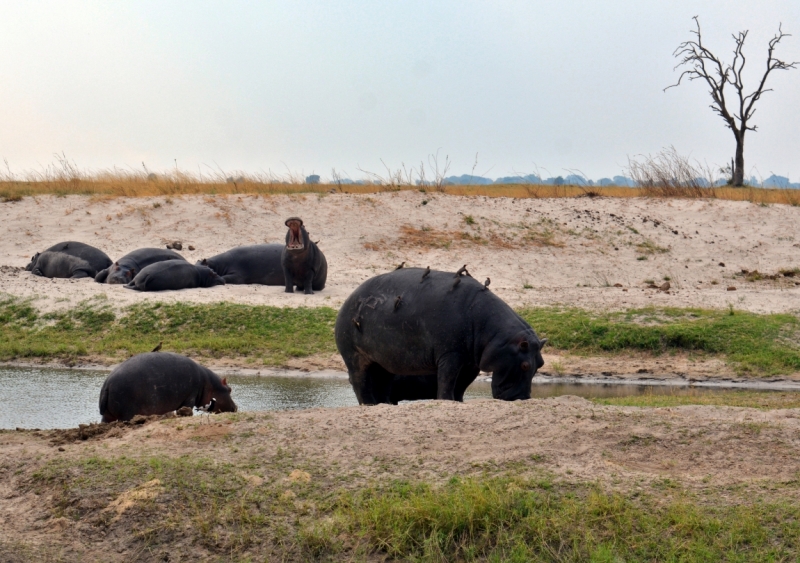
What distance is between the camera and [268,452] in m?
5.64

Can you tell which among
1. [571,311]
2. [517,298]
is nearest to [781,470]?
[571,311]

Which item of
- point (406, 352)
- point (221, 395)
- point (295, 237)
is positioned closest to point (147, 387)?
point (221, 395)

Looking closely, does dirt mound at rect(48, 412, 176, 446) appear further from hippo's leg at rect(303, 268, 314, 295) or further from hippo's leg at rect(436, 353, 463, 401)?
hippo's leg at rect(303, 268, 314, 295)

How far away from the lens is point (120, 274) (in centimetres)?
1745

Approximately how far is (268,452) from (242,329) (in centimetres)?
871

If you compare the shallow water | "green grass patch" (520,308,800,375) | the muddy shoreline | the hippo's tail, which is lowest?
the muddy shoreline

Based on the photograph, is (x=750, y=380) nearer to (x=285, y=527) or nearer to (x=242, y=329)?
(x=242, y=329)

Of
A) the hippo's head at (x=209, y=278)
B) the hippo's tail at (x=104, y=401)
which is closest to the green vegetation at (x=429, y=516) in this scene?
the hippo's tail at (x=104, y=401)

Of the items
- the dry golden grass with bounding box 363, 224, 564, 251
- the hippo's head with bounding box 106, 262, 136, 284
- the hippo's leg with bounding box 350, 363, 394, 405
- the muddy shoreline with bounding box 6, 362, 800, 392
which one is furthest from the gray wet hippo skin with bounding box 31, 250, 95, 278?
the hippo's leg with bounding box 350, 363, 394, 405

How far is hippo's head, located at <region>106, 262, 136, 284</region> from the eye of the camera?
56.9 ft

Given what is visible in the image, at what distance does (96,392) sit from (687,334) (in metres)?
8.04

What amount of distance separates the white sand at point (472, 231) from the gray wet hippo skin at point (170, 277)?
2485mm

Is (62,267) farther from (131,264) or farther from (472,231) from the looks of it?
(472,231)

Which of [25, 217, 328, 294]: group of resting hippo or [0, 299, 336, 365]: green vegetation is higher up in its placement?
[25, 217, 328, 294]: group of resting hippo
